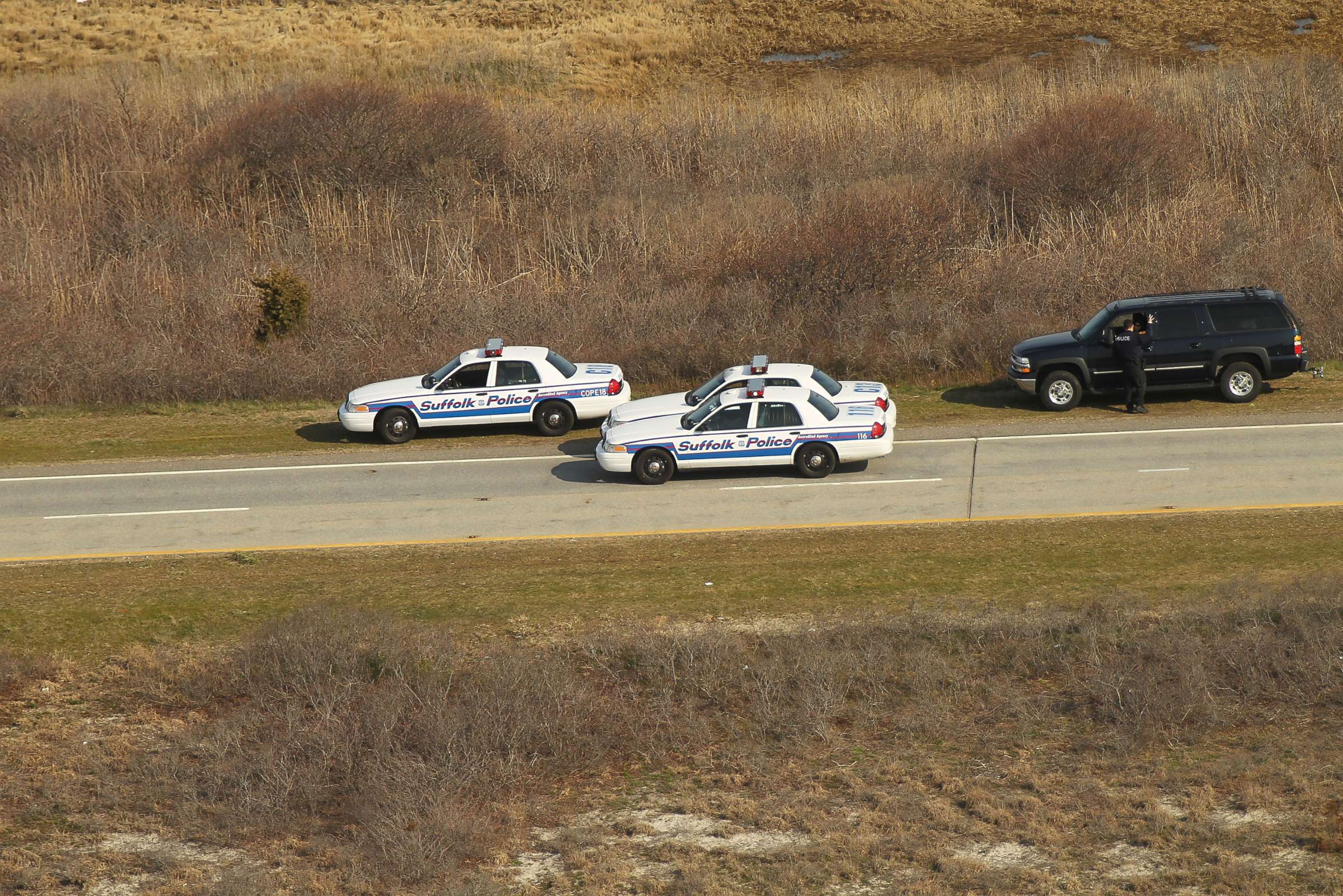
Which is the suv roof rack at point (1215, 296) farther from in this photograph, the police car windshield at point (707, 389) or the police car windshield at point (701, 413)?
the police car windshield at point (701, 413)

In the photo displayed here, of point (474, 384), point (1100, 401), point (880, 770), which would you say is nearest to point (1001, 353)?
point (1100, 401)

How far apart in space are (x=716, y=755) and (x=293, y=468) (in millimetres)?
11941

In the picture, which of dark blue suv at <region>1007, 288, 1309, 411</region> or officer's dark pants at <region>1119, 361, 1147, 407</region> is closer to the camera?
officer's dark pants at <region>1119, 361, 1147, 407</region>

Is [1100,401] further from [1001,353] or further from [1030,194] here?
[1030,194]

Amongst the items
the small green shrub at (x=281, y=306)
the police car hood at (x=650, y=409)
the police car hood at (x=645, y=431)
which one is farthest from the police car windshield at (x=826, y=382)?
the small green shrub at (x=281, y=306)

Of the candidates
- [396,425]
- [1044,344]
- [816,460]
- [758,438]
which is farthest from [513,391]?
[1044,344]

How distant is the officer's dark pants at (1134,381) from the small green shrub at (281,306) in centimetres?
1706

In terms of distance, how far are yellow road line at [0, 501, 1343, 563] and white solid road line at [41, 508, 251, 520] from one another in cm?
164

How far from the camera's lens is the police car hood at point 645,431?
1892 centimetres

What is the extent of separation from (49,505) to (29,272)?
1377 centimetres

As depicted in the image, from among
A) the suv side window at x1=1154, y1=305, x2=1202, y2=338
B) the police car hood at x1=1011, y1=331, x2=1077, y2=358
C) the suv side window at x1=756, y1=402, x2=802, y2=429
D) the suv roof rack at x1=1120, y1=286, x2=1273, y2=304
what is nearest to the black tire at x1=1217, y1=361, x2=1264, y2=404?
the suv side window at x1=1154, y1=305, x2=1202, y2=338

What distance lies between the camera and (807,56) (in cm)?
5172

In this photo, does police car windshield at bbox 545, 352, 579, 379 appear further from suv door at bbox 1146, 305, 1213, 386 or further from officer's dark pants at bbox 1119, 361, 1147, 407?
suv door at bbox 1146, 305, 1213, 386

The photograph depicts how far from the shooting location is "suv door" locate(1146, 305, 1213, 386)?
21953 millimetres
